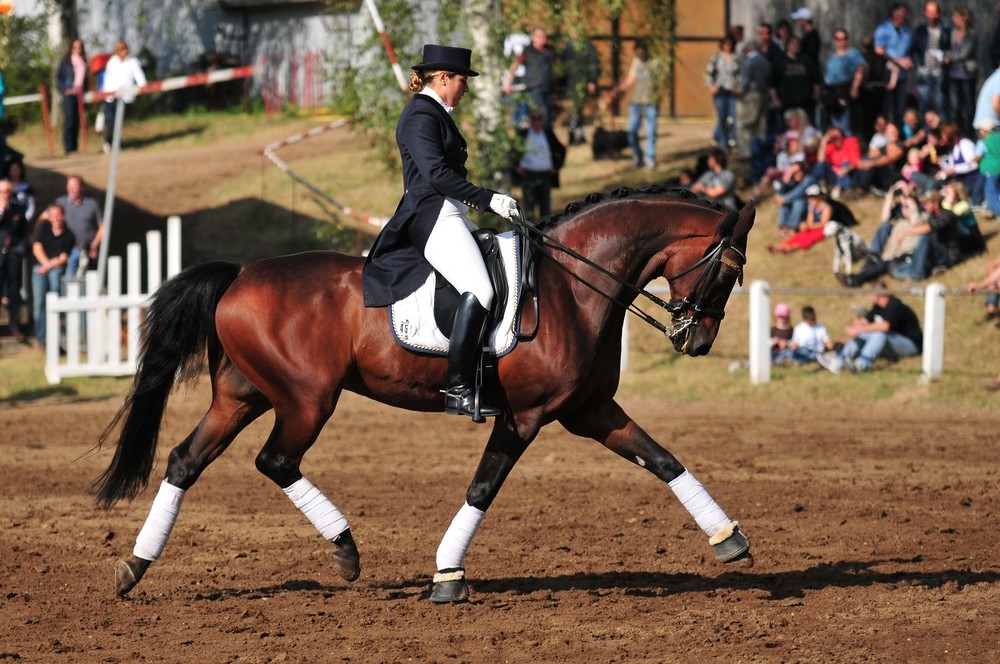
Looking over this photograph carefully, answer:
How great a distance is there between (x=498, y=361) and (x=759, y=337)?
29.0 feet

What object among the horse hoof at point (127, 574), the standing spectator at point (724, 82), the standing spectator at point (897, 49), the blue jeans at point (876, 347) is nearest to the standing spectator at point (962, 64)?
the standing spectator at point (897, 49)

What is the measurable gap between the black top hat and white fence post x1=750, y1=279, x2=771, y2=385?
28.4 ft

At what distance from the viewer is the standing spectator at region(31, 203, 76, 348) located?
17.6 m

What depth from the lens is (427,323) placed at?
712cm

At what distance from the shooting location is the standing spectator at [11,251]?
1792 centimetres

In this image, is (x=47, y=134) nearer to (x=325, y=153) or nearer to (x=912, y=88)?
(x=325, y=153)

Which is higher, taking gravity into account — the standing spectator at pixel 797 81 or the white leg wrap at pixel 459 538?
the standing spectator at pixel 797 81

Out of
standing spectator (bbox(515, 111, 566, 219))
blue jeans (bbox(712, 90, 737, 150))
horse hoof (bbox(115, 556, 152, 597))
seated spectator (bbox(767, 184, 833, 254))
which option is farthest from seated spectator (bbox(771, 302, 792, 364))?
horse hoof (bbox(115, 556, 152, 597))

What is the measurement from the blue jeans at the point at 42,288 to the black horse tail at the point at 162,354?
34.5 ft

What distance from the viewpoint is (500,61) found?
18812 mm

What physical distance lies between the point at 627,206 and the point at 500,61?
11873 millimetres

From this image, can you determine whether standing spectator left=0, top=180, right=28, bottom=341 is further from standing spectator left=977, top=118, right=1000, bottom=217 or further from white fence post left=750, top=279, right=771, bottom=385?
standing spectator left=977, top=118, right=1000, bottom=217

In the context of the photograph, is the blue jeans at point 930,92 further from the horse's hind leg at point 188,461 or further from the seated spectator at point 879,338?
the horse's hind leg at point 188,461

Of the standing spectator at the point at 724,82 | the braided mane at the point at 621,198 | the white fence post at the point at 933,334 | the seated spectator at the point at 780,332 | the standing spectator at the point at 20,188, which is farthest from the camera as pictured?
the standing spectator at the point at 724,82
